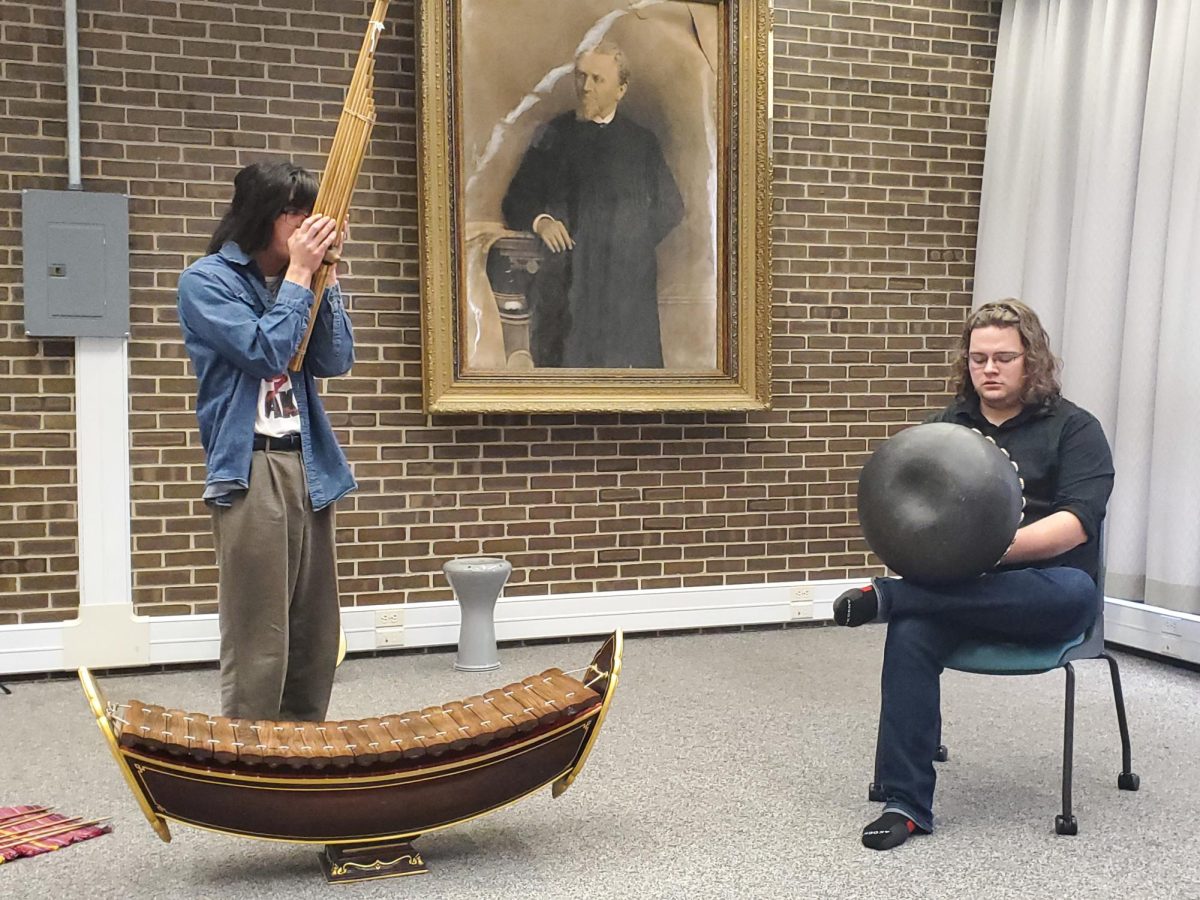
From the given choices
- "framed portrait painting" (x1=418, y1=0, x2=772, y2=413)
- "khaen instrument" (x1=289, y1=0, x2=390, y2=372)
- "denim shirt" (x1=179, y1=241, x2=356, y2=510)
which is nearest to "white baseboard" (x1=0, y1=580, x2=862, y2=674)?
"framed portrait painting" (x1=418, y1=0, x2=772, y2=413)

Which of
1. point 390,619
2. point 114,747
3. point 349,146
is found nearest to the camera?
point 114,747

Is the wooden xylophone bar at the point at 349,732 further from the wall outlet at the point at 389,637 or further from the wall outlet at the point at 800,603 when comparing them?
the wall outlet at the point at 800,603

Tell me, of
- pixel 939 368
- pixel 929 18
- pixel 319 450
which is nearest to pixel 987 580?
pixel 319 450

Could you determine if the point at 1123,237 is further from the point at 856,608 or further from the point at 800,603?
the point at 856,608

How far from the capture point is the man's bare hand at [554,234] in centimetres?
460

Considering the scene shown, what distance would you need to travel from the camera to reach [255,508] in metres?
2.59

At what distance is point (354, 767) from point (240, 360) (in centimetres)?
88

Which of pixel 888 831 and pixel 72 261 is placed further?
pixel 72 261

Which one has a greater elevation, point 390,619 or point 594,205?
point 594,205

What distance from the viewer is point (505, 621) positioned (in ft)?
15.3

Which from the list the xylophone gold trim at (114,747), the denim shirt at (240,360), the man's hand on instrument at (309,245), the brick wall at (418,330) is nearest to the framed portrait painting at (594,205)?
the brick wall at (418,330)

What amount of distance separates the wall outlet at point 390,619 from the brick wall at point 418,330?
0.33ft

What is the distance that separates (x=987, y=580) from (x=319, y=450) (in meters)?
1.55

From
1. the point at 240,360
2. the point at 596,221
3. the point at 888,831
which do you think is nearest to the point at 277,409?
the point at 240,360
